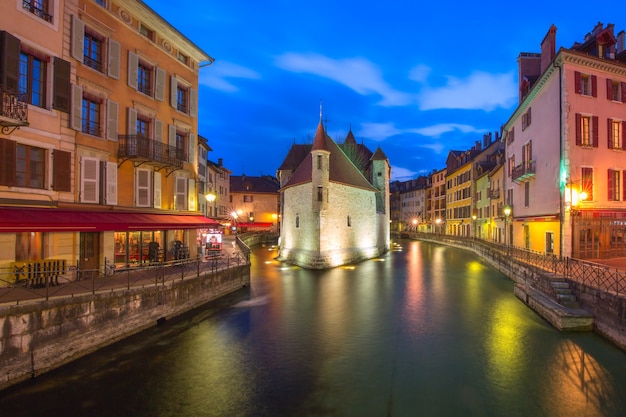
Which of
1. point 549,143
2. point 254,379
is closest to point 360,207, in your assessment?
point 549,143

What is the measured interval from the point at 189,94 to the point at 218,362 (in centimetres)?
1572

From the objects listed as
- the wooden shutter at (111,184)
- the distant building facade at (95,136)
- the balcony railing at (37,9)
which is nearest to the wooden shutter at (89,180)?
the distant building facade at (95,136)

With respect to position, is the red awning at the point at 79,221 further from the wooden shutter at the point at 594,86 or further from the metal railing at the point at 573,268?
the wooden shutter at the point at 594,86

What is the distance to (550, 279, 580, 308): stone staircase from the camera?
14119 mm

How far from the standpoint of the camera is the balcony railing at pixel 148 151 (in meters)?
16.3

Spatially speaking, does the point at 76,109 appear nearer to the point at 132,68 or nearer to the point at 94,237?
the point at 132,68

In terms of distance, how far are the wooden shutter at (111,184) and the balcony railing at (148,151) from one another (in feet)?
2.41

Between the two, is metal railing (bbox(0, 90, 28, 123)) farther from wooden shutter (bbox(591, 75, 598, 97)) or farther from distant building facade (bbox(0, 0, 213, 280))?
wooden shutter (bbox(591, 75, 598, 97))

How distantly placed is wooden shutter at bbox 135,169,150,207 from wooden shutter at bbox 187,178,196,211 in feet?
9.77

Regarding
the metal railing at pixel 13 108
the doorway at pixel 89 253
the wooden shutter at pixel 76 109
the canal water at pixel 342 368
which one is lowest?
the canal water at pixel 342 368

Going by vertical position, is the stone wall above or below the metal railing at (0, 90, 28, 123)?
below

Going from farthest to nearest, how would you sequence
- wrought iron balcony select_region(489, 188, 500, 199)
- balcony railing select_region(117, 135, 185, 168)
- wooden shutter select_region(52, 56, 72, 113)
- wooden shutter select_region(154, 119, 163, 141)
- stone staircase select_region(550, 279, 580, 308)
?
wrought iron balcony select_region(489, 188, 500, 199) < wooden shutter select_region(154, 119, 163, 141) < balcony railing select_region(117, 135, 185, 168) < stone staircase select_region(550, 279, 580, 308) < wooden shutter select_region(52, 56, 72, 113)

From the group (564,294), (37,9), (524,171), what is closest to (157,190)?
(37,9)

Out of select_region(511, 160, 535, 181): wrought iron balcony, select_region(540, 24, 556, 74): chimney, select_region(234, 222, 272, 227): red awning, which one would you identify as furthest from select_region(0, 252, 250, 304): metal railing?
select_region(234, 222, 272, 227): red awning
